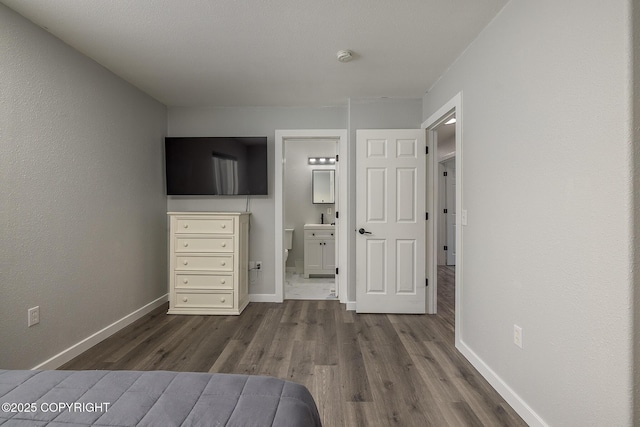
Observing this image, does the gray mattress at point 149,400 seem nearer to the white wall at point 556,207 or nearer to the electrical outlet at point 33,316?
the white wall at point 556,207

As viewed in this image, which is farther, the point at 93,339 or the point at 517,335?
the point at 93,339

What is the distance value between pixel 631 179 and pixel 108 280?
11.4 feet

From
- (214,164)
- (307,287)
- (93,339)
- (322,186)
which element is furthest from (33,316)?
(322,186)

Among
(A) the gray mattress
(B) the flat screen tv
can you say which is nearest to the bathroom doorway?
(B) the flat screen tv

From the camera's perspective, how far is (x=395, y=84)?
2.98m

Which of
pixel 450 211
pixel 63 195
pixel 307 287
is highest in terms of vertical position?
pixel 63 195

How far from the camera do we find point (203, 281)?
3227 mm

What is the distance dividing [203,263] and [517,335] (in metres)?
2.82

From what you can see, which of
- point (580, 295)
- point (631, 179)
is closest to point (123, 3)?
point (631, 179)

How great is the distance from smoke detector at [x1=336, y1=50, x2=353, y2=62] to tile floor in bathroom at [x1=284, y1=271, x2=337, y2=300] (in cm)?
277

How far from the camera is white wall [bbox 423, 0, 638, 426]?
43.8 inches

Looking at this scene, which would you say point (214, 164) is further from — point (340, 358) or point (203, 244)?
point (340, 358)

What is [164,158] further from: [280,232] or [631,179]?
[631,179]

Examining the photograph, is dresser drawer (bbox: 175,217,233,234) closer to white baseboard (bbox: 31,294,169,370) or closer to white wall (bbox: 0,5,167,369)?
white wall (bbox: 0,5,167,369)
